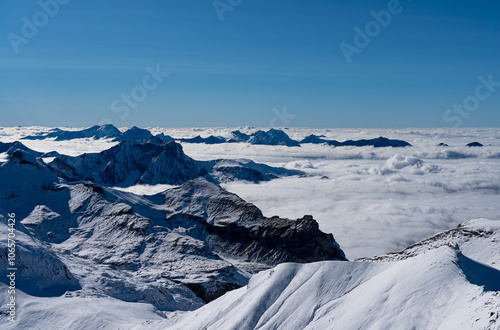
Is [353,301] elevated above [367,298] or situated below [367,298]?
below

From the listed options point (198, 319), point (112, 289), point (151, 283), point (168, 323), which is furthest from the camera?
point (151, 283)

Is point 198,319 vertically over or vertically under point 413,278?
under

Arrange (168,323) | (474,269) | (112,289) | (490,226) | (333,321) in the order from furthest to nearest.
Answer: (112,289)
(490,226)
(168,323)
(474,269)
(333,321)

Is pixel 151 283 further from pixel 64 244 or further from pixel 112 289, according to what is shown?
pixel 64 244

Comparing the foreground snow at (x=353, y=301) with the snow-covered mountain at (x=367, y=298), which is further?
the foreground snow at (x=353, y=301)

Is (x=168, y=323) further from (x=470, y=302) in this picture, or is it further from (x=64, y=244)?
(x=64, y=244)

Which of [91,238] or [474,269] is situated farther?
[91,238]

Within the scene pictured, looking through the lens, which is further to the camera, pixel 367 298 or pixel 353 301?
pixel 353 301

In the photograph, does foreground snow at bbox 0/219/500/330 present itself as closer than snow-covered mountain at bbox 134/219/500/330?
No

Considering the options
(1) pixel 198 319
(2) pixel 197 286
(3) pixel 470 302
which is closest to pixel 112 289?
(2) pixel 197 286

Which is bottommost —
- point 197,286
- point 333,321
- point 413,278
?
point 197,286
